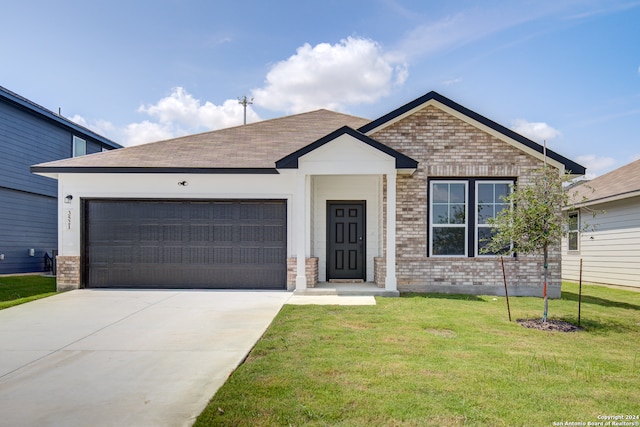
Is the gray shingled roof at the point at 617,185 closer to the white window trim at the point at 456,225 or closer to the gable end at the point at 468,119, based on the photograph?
the gable end at the point at 468,119

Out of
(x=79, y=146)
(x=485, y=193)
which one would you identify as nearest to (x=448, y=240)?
(x=485, y=193)

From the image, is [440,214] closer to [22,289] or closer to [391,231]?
[391,231]

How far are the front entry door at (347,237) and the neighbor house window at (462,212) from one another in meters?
1.97

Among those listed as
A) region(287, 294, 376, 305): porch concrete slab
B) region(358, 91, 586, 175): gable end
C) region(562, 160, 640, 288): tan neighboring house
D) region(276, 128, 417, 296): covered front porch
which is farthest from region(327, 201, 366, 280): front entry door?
region(562, 160, 640, 288): tan neighboring house

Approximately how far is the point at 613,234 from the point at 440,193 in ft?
23.5

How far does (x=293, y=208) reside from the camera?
11.1m

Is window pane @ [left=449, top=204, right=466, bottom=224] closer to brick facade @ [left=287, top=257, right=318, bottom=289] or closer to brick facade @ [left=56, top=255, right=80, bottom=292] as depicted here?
brick facade @ [left=287, top=257, right=318, bottom=289]

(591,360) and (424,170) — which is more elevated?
(424,170)

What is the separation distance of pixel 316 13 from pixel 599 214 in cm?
1133

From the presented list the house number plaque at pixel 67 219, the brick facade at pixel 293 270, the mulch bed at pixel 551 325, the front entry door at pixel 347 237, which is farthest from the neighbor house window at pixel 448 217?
the house number plaque at pixel 67 219

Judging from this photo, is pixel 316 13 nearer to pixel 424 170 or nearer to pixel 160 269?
pixel 424 170

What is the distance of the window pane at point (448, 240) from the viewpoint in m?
10.8

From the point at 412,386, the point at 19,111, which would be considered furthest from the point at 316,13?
the point at 412,386

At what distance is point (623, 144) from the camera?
16156mm
